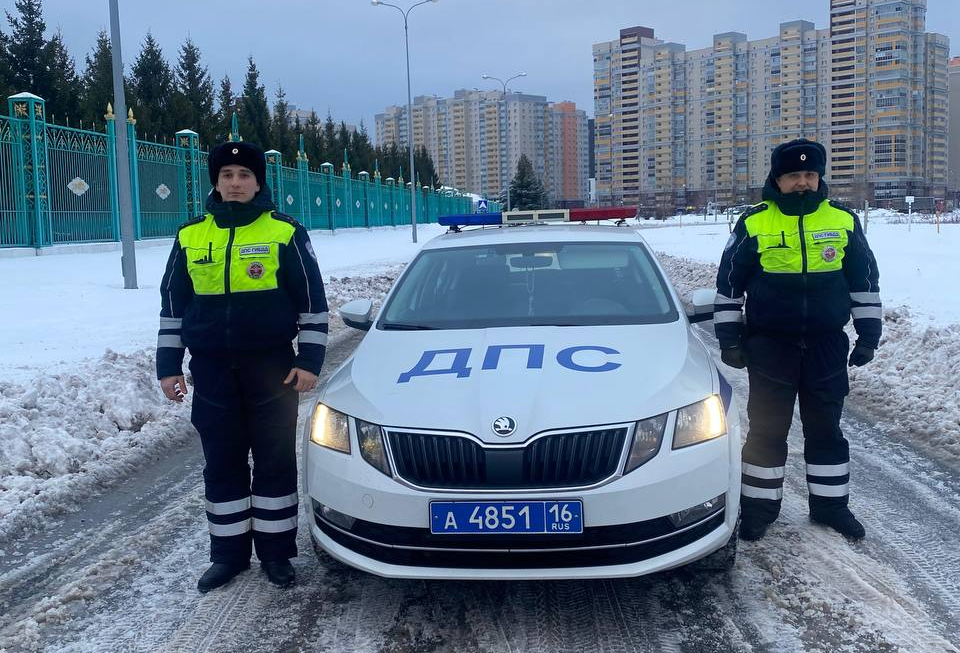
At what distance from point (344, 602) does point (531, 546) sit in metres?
0.85

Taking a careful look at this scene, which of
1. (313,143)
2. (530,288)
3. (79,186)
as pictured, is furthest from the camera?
(313,143)

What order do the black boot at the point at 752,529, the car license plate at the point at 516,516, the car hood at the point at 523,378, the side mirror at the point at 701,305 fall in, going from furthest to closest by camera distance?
the side mirror at the point at 701,305, the black boot at the point at 752,529, the car hood at the point at 523,378, the car license plate at the point at 516,516

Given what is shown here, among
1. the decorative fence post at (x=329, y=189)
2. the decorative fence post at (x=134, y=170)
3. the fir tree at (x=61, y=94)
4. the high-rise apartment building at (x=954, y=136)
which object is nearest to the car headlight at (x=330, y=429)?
the decorative fence post at (x=134, y=170)

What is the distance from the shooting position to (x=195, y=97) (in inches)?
1583

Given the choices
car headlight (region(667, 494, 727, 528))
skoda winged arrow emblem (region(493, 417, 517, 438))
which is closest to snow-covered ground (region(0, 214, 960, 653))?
car headlight (region(667, 494, 727, 528))

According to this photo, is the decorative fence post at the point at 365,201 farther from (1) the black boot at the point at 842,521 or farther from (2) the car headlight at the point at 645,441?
(2) the car headlight at the point at 645,441

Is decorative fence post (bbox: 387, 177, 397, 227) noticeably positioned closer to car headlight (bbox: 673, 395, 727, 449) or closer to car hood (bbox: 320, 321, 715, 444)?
car hood (bbox: 320, 321, 715, 444)

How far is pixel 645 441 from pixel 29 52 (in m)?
34.9

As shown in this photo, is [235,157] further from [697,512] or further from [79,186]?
[79,186]

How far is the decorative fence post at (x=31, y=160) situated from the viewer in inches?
677

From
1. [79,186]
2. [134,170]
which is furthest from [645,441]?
[134,170]

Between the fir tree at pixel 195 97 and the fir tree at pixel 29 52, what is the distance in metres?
4.63

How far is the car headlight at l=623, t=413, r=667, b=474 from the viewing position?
10.2ft

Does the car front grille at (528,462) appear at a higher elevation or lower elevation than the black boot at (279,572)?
higher
